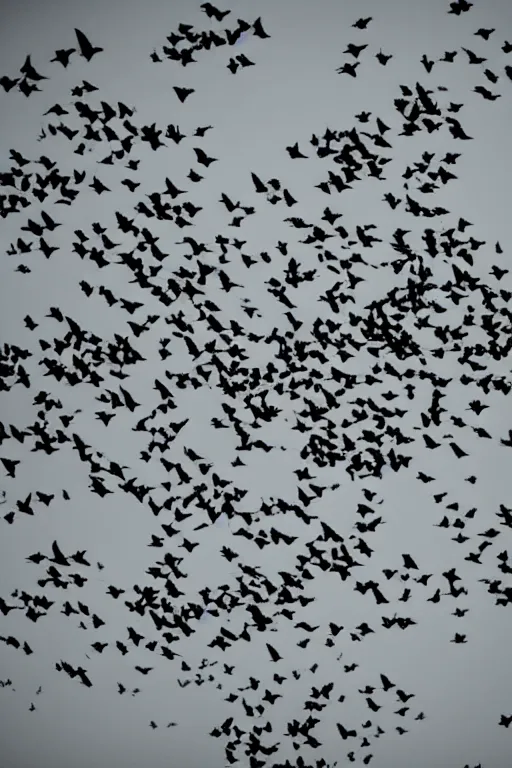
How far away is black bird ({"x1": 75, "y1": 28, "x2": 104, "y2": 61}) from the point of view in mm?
4965

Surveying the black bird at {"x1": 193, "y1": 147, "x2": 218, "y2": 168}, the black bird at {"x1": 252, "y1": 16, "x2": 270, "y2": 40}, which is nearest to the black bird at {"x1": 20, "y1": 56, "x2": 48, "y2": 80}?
the black bird at {"x1": 193, "y1": 147, "x2": 218, "y2": 168}

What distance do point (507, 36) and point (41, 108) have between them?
4017mm

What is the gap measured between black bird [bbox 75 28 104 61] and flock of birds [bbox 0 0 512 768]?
2 centimetres

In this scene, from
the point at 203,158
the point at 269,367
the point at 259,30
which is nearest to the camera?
the point at 259,30

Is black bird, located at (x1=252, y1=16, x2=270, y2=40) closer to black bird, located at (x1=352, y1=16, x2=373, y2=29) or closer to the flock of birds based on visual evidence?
the flock of birds

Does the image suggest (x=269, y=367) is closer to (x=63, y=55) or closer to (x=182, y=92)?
(x=182, y=92)

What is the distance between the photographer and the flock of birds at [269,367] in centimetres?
513

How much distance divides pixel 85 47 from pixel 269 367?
122 inches

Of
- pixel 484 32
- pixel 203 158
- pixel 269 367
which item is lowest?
pixel 269 367

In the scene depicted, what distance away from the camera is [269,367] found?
17.3 ft

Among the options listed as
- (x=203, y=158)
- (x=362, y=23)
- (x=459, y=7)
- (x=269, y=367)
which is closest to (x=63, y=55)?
(x=203, y=158)

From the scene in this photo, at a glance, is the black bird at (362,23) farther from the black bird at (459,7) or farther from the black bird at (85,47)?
the black bird at (85,47)

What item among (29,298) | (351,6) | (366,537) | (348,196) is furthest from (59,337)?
→ (351,6)

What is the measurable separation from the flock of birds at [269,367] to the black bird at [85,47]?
0.02m
